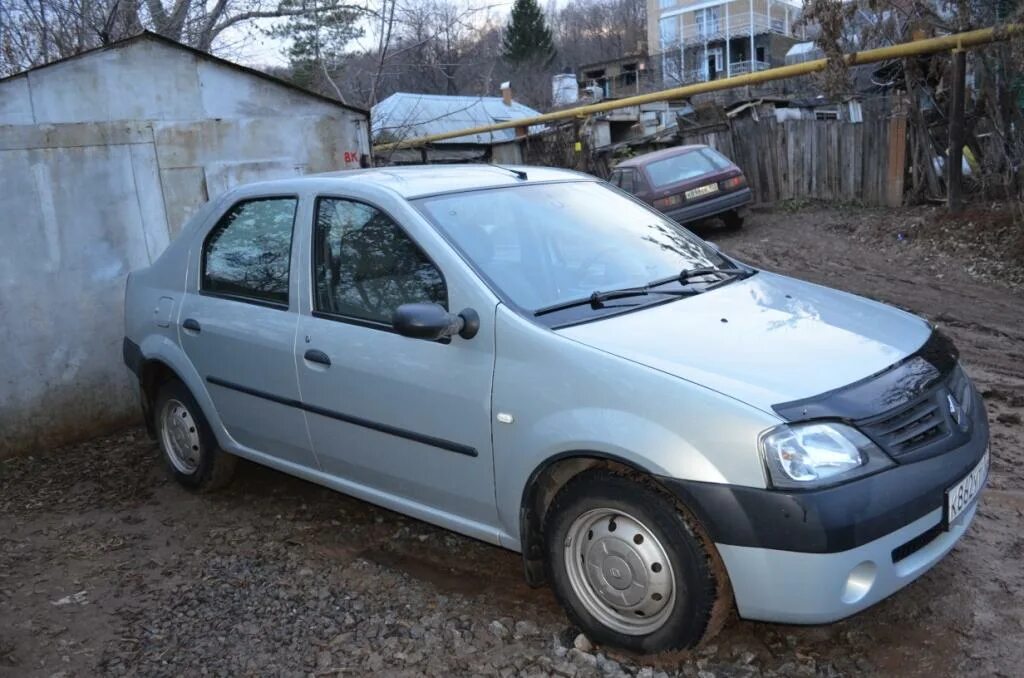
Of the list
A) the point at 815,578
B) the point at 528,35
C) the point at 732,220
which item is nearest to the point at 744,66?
the point at 528,35

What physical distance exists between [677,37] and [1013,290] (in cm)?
5890

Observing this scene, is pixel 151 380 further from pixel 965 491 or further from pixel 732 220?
pixel 732 220

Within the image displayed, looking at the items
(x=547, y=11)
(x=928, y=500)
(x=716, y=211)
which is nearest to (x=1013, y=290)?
(x=716, y=211)

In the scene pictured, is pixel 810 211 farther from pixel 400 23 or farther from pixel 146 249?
pixel 146 249

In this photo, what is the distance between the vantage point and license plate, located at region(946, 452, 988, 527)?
3.02 meters

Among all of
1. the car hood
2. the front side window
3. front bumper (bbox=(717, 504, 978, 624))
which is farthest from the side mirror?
front bumper (bbox=(717, 504, 978, 624))

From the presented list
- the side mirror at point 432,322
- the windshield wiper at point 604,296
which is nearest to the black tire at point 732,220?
the windshield wiper at point 604,296

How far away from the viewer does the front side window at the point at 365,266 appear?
12.4 feet

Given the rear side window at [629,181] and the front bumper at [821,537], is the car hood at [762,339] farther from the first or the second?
the rear side window at [629,181]

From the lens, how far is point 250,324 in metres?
4.45

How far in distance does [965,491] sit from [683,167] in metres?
12.3

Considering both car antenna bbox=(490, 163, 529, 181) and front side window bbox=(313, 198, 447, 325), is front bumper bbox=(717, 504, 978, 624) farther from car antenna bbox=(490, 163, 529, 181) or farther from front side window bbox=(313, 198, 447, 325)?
car antenna bbox=(490, 163, 529, 181)

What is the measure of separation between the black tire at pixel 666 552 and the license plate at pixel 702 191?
1198 centimetres

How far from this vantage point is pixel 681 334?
10.8 ft
